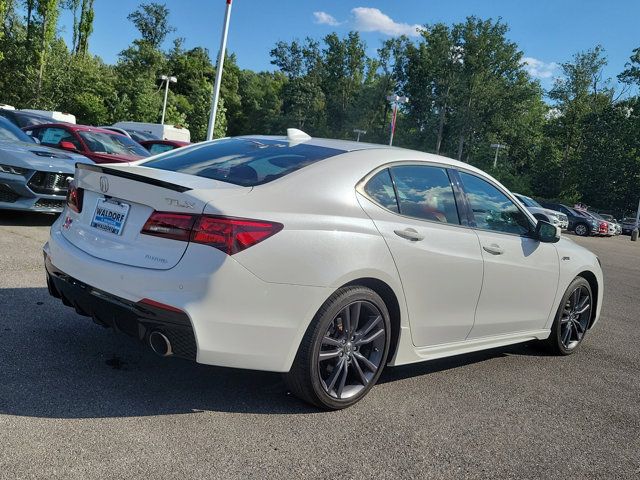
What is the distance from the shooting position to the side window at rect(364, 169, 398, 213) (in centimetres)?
360

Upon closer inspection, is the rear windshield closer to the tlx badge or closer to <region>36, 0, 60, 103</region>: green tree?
the tlx badge

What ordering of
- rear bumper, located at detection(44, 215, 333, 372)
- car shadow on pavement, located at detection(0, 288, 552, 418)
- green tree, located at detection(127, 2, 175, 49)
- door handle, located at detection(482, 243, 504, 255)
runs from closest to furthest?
rear bumper, located at detection(44, 215, 333, 372), car shadow on pavement, located at detection(0, 288, 552, 418), door handle, located at detection(482, 243, 504, 255), green tree, located at detection(127, 2, 175, 49)

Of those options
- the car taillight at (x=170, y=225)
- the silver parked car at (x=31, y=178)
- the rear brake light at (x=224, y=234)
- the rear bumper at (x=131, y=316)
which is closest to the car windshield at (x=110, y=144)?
the silver parked car at (x=31, y=178)

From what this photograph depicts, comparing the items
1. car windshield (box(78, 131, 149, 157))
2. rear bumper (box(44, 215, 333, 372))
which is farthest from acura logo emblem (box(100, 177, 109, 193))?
car windshield (box(78, 131, 149, 157))

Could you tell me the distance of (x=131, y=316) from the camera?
304 centimetres

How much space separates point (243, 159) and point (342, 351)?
4.34 ft

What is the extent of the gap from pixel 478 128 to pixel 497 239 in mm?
62005

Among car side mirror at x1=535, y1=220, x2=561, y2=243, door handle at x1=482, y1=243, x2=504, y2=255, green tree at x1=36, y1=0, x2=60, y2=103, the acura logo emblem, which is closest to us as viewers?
the acura logo emblem

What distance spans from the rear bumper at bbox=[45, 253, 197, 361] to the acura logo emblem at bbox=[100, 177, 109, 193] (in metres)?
0.52

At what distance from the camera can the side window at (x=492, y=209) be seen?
4.29 m

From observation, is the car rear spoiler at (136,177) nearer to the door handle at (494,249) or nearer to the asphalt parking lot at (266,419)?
the asphalt parking lot at (266,419)

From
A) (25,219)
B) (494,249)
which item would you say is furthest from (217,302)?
(25,219)

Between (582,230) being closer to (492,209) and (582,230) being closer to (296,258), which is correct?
(492,209)

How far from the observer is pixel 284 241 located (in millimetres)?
3070
